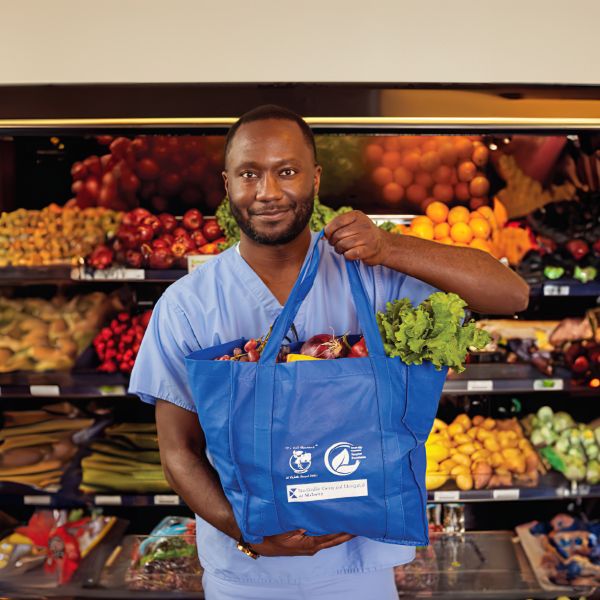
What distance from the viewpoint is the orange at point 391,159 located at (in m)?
2.59

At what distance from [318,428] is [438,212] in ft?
5.37

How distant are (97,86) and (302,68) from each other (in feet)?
2.47

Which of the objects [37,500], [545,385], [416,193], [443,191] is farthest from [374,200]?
[37,500]

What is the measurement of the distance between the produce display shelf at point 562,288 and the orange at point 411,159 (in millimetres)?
675

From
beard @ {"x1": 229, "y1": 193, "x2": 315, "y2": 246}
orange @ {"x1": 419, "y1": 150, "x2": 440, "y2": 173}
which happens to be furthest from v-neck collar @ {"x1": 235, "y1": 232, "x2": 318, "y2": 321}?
orange @ {"x1": 419, "y1": 150, "x2": 440, "y2": 173}

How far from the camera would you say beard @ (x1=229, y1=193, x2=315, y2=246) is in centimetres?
148

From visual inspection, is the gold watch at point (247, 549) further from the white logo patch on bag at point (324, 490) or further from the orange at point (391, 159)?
the orange at point (391, 159)

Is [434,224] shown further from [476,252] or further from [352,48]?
[476,252]

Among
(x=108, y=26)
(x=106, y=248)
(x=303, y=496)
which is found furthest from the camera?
(x=106, y=248)

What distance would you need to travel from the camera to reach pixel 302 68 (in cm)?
240

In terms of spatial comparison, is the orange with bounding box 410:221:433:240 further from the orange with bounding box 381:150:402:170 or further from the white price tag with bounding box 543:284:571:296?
the white price tag with bounding box 543:284:571:296

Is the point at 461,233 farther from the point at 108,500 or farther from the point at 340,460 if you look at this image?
the point at 108,500

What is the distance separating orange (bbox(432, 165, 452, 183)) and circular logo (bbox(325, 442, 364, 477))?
1.69 meters

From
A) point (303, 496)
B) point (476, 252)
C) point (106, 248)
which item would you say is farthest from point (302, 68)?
point (303, 496)
